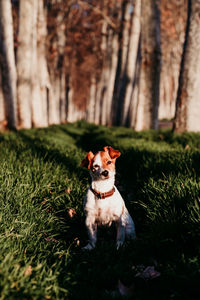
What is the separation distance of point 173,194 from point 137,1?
1491cm

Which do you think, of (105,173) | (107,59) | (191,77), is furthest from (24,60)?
(107,59)

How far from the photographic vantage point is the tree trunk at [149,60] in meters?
9.67

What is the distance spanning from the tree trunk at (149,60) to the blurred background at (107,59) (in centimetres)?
3

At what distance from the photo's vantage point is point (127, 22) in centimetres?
1725

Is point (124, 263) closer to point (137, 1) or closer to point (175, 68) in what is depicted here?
point (137, 1)

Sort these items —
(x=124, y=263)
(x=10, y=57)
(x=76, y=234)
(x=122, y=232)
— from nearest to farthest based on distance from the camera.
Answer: (x=124, y=263)
(x=122, y=232)
(x=76, y=234)
(x=10, y=57)

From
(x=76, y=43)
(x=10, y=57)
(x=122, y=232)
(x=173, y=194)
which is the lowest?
(x=122, y=232)

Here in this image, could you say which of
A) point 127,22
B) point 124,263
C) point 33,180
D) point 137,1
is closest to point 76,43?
point 127,22

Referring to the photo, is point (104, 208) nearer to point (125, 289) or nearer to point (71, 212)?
point (71, 212)

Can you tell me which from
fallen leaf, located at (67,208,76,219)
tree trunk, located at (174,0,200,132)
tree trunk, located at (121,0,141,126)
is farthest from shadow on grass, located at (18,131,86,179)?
tree trunk, located at (121,0,141,126)

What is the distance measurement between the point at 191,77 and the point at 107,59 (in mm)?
15693

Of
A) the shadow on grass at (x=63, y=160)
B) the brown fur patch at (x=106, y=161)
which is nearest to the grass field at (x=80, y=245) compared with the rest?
the shadow on grass at (x=63, y=160)

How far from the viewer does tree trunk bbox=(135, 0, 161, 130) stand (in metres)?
9.67

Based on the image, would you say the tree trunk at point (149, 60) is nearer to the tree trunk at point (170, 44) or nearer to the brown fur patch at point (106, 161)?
the brown fur patch at point (106, 161)
